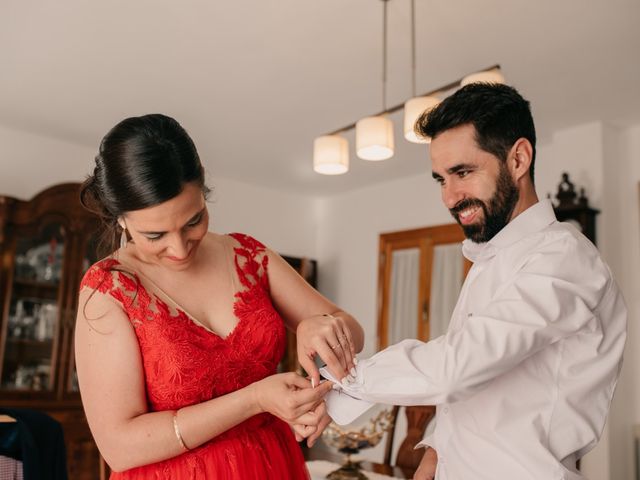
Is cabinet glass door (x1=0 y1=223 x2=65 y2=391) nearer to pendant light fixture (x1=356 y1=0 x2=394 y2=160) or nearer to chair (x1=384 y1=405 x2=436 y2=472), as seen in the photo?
chair (x1=384 y1=405 x2=436 y2=472)

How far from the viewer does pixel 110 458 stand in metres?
1.36

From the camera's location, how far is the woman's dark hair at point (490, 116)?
1.52m

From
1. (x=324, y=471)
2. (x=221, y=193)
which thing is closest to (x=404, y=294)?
(x=221, y=193)

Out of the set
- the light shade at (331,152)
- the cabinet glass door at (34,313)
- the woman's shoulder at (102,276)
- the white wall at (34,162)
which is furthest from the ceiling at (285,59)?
the woman's shoulder at (102,276)

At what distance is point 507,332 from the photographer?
1195mm

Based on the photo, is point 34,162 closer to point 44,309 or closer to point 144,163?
point 44,309

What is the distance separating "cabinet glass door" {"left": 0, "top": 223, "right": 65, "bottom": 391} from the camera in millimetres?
4707

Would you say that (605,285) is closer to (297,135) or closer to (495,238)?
(495,238)

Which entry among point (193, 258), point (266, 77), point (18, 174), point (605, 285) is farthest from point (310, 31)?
point (18, 174)

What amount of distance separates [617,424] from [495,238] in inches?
141

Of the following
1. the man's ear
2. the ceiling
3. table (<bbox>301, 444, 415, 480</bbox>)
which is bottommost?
table (<bbox>301, 444, 415, 480</bbox>)

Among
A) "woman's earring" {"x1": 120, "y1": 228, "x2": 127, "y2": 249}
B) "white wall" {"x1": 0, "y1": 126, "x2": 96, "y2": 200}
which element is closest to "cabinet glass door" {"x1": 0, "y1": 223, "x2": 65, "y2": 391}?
"white wall" {"x1": 0, "y1": 126, "x2": 96, "y2": 200}

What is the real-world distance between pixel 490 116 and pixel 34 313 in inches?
168

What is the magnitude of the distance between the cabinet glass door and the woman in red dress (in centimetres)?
362
